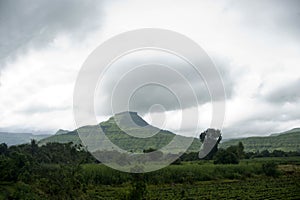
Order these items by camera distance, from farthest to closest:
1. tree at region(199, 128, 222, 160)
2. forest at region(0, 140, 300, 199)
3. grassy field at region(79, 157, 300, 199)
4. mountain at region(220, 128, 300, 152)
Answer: mountain at region(220, 128, 300, 152)
tree at region(199, 128, 222, 160)
grassy field at region(79, 157, 300, 199)
forest at region(0, 140, 300, 199)

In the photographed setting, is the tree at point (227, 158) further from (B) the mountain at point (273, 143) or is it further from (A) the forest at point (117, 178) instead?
(B) the mountain at point (273, 143)

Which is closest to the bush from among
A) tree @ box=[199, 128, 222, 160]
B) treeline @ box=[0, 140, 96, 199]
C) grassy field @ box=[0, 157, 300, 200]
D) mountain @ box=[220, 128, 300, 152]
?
grassy field @ box=[0, 157, 300, 200]

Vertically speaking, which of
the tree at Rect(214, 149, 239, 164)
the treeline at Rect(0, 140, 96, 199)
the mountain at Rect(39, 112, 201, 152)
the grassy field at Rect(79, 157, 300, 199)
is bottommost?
the grassy field at Rect(79, 157, 300, 199)

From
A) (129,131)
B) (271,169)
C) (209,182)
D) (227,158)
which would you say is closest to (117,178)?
(209,182)

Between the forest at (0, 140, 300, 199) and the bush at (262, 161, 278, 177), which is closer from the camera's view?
the forest at (0, 140, 300, 199)

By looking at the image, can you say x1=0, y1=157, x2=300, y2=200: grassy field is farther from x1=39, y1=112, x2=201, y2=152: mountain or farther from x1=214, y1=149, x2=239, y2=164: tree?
x1=214, y1=149, x2=239, y2=164: tree

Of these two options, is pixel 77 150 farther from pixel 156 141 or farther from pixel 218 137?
pixel 156 141

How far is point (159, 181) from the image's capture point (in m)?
52.9

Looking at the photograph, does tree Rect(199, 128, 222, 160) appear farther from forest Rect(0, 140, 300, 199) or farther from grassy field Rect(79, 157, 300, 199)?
grassy field Rect(79, 157, 300, 199)

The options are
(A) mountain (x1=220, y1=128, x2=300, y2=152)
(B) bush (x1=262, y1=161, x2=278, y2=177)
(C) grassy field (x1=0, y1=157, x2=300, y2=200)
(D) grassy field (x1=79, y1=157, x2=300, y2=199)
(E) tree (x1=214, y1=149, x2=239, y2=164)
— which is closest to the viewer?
(C) grassy field (x1=0, y1=157, x2=300, y2=200)

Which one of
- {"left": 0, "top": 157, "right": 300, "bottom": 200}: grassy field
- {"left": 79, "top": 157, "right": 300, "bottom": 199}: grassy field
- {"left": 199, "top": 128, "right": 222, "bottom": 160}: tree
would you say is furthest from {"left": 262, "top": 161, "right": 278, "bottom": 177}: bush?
{"left": 199, "top": 128, "right": 222, "bottom": 160}: tree

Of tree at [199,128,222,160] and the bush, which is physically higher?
tree at [199,128,222,160]

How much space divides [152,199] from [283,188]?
740 inches

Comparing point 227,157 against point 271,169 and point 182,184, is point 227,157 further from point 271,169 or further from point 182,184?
point 182,184
